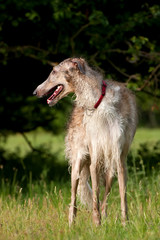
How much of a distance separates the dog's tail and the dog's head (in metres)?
1.24

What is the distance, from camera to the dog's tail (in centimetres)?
600

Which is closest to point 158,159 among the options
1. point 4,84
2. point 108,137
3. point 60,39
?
point 60,39

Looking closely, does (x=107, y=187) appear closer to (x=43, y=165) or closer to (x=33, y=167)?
(x=33, y=167)

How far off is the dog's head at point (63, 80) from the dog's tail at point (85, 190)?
48.8 inches

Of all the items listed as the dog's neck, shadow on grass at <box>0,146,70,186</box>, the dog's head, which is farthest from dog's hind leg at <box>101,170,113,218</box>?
shadow on grass at <box>0,146,70,186</box>

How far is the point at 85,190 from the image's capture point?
6.04 meters

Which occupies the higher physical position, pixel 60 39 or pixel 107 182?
pixel 60 39

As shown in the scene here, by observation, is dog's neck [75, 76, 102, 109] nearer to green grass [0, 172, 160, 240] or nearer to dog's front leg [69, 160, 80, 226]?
dog's front leg [69, 160, 80, 226]

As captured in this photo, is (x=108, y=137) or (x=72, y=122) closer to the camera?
(x=108, y=137)

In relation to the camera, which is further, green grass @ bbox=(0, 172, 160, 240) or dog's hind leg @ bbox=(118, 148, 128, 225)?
dog's hind leg @ bbox=(118, 148, 128, 225)

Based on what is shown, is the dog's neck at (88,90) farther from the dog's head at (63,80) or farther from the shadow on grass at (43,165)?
the shadow on grass at (43,165)

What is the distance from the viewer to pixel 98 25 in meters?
8.98

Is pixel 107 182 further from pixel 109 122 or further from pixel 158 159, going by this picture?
pixel 158 159

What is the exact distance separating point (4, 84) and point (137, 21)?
3561mm
